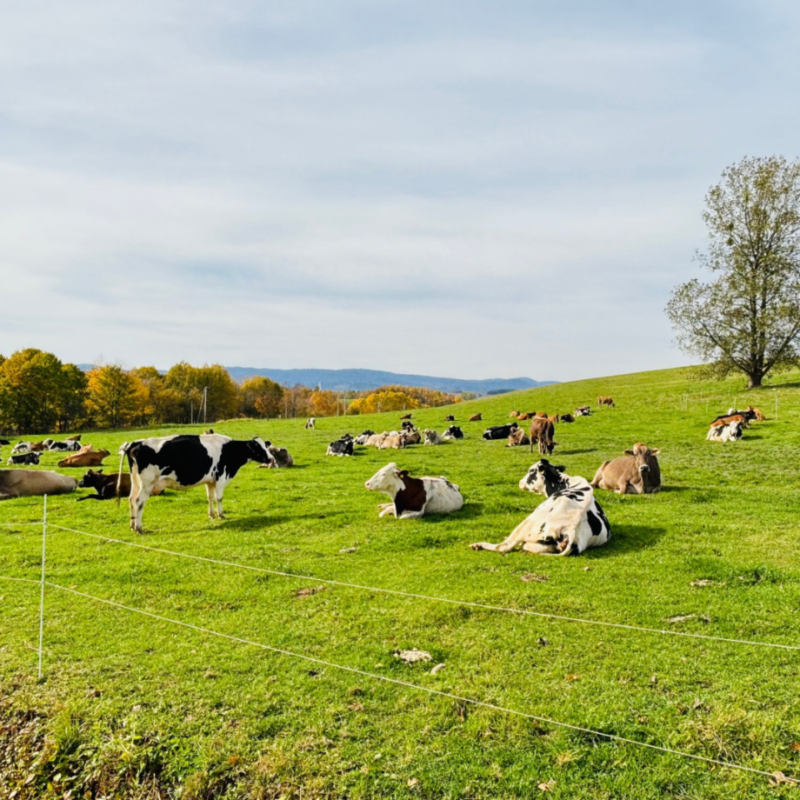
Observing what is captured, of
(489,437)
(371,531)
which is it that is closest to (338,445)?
(489,437)

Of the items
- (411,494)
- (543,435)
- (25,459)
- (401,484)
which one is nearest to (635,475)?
(411,494)

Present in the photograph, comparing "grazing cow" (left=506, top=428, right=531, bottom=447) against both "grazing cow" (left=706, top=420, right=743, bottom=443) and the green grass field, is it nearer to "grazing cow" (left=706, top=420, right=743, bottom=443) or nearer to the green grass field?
"grazing cow" (left=706, top=420, right=743, bottom=443)

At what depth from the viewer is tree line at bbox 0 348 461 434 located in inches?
2494

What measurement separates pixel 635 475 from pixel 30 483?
17.9 m

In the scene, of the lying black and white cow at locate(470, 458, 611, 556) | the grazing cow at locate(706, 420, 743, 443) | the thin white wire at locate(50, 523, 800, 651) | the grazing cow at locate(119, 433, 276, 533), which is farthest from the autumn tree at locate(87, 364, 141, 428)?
the lying black and white cow at locate(470, 458, 611, 556)

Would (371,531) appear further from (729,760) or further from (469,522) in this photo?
(729,760)

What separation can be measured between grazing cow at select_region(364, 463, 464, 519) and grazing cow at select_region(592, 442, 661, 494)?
4.66 m

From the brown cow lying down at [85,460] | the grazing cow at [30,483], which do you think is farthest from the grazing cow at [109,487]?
the brown cow lying down at [85,460]

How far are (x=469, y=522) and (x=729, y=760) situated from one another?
7.64 meters

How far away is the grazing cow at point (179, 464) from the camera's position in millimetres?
12711

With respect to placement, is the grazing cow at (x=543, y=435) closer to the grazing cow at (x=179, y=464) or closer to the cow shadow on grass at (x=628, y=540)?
the cow shadow on grass at (x=628, y=540)

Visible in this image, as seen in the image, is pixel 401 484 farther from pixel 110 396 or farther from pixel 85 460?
pixel 110 396

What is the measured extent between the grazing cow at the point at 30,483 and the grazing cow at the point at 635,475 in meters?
16.4

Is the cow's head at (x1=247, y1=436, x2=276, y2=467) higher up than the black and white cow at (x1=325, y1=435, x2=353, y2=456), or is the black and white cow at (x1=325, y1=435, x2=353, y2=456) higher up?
the cow's head at (x1=247, y1=436, x2=276, y2=467)
